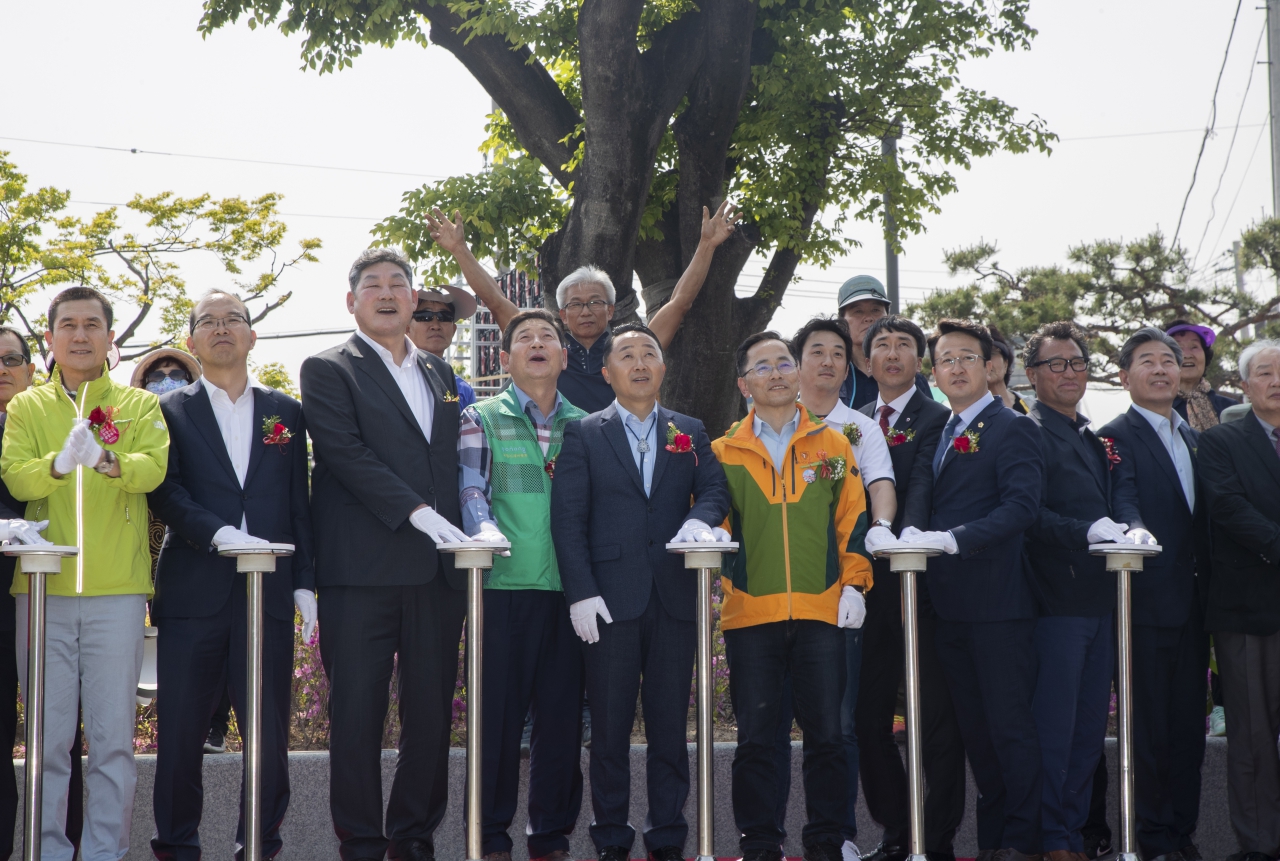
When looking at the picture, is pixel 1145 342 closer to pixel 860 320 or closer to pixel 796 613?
pixel 860 320

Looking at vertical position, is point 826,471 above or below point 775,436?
below

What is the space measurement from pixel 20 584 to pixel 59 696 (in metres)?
0.46

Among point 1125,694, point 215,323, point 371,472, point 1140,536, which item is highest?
point 215,323

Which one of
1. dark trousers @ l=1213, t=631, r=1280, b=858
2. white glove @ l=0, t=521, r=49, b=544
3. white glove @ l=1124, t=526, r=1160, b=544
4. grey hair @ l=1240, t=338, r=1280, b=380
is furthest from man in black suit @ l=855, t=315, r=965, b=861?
white glove @ l=0, t=521, r=49, b=544

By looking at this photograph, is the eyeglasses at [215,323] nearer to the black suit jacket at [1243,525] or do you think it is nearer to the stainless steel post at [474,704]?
the stainless steel post at [474,704]

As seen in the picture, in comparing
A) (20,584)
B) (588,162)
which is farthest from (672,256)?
(20,584)

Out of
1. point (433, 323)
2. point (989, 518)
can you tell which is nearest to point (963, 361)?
point (989, 518)

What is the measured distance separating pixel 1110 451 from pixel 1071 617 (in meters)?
0.79

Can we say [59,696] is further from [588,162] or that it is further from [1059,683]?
[588,162]

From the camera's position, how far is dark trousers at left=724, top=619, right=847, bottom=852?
4.14 metres

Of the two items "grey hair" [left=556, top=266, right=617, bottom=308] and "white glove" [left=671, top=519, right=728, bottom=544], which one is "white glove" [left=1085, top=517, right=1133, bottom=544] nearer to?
"white glove" [left=671, top=519, right=728, bottom=544]

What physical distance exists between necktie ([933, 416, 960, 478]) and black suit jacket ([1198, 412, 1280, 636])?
1.06 meters

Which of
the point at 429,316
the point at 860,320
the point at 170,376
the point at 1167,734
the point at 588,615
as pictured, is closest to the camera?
the point at 588,615

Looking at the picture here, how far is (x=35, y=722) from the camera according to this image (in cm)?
371
